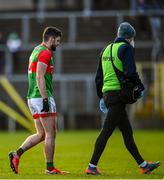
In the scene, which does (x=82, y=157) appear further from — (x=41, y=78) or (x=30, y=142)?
(x=41, y=78)

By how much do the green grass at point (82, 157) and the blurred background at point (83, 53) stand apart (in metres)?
2.77

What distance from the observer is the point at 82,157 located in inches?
759

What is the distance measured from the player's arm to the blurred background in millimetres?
16399

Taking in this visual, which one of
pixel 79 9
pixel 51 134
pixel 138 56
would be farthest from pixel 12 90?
pixel 51 134

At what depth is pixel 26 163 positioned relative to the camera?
57.4ft

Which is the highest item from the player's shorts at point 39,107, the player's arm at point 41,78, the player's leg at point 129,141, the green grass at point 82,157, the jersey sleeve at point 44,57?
the jersey sleeve at point 44,57

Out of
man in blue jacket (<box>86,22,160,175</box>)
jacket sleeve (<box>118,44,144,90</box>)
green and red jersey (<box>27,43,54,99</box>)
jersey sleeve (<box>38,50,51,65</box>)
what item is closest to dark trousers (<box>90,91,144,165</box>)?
man in blue jacket (<box>86,22,160,175</box>)

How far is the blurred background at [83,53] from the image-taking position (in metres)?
31.9

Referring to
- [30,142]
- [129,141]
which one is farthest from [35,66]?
[129,141]

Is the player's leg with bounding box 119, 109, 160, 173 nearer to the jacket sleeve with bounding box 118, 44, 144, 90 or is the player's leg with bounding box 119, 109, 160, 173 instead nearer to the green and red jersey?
the jacket sleeve with bounding box 118, 44, 144, 90

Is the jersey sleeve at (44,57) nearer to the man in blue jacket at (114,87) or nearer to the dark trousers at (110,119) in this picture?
the man in blue jacket at (114,87)

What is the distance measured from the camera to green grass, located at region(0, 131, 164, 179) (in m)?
14.8

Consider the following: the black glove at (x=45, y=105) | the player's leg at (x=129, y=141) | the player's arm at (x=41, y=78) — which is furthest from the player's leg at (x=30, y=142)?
the player's leg at (x=129, y=141)

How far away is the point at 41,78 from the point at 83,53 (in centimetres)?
2001
